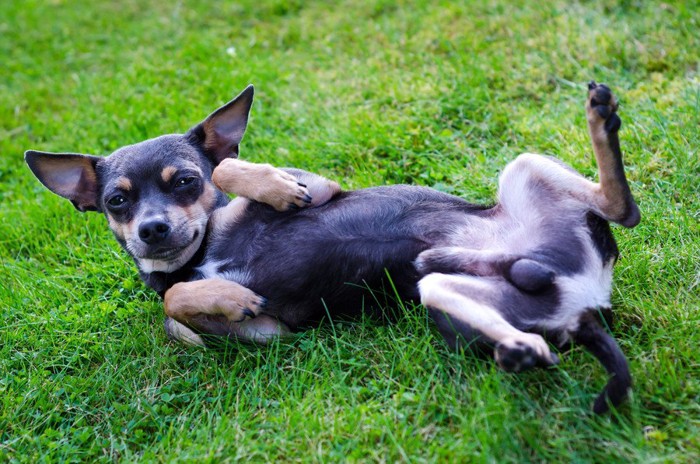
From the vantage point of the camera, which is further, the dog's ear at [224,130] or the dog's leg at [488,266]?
the dog's ear at [224,130]

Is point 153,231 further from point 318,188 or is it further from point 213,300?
point 318,188

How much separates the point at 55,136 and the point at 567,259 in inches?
207

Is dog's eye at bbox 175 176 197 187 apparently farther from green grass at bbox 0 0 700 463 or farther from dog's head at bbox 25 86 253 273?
green grass at bbox 0 0 700 463

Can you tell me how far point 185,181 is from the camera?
163 inches

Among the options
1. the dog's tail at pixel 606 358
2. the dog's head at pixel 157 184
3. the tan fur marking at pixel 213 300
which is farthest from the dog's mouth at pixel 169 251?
the dog's tail at pixel 606 358

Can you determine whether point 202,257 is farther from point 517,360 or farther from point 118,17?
point 118,17

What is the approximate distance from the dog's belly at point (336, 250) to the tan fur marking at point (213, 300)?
12cm

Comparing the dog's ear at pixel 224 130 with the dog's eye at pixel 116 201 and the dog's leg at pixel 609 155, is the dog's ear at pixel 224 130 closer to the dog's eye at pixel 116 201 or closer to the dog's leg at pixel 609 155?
the dog's eye at pixel 116 201

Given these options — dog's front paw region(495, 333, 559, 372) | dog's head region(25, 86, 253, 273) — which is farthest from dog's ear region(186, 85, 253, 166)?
dog's front paw region(495, 333, 559, 372)

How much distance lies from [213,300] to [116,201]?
97 cm

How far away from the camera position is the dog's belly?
3.69m

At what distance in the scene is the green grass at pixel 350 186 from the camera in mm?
3113

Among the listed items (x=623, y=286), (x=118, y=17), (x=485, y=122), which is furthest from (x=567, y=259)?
(x=118, y=17)

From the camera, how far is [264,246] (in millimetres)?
3834
